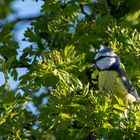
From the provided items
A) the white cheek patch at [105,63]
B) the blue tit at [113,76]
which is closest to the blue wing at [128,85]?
the blue tit at [113,76]

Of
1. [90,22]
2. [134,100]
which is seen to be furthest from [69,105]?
[90,22]

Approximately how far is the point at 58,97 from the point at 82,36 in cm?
168

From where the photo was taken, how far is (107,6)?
208 inches

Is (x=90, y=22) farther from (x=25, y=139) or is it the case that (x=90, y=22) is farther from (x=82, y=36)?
(x=25, y=139)

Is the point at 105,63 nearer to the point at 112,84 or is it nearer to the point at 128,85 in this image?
the point at 112,84

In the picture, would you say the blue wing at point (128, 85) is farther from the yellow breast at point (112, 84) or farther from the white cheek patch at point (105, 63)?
the white cheek patch at point (105, 63)

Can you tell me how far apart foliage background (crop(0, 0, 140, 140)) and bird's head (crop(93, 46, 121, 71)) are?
0.08m

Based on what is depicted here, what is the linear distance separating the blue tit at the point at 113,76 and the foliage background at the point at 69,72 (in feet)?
0.30

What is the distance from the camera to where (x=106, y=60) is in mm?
4980

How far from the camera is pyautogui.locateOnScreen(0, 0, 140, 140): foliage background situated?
3.37m

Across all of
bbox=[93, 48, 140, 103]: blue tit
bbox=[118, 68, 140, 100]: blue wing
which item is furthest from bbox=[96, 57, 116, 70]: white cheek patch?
bbox=[118, 68, 140, 100]: blue wing

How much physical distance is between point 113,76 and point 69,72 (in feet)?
3.74

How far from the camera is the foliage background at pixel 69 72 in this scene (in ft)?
11.0

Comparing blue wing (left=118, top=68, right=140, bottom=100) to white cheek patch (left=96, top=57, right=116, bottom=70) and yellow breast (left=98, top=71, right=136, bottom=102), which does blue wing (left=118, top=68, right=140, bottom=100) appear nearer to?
yellow breast (left=98, top=71, right=136, bottom=102)
